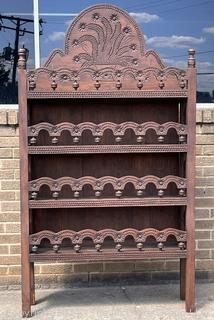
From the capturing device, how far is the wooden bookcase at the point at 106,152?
3.73m

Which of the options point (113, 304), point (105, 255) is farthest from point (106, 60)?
point (113, 304)

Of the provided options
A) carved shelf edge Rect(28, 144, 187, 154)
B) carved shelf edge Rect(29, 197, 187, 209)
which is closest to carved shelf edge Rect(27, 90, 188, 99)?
carved shelf edge Rect(28, 144, 187, 154)

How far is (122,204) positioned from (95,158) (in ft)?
1.73

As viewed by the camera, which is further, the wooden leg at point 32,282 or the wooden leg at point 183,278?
the wooden leg at point 183,278

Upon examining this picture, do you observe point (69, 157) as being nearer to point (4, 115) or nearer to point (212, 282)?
point (4, 115)

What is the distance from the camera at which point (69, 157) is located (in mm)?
4113

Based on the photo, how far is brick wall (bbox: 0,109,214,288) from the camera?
448 centimetres

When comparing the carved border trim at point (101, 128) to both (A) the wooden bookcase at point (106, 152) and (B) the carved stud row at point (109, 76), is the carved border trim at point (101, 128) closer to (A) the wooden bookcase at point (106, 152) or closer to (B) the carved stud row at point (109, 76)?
(A) the wooden bookcase at point (106, 152)

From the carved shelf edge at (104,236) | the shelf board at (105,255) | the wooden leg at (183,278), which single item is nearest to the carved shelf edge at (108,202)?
the carved shelf edge at (104,236)

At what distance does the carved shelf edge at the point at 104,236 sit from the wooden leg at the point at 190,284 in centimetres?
11

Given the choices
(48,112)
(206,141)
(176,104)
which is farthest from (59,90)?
(206,141)

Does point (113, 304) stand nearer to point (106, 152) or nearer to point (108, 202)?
point (108, 202)

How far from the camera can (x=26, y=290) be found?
12.6ft

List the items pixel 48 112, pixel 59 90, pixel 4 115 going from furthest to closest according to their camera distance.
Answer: pixel 4 115, pixel 48 112, pixel 59 90
